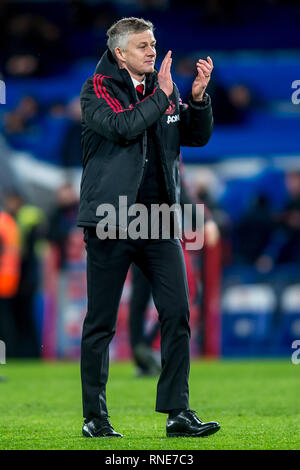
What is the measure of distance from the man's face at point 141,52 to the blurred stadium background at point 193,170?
3763 millimetres

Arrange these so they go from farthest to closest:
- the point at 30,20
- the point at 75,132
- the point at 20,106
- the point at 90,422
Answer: the point at 30,20 < the point at 20,106 < the point at 75,132 < the point at 90,422

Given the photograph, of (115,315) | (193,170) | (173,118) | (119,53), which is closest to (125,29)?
(119,53)

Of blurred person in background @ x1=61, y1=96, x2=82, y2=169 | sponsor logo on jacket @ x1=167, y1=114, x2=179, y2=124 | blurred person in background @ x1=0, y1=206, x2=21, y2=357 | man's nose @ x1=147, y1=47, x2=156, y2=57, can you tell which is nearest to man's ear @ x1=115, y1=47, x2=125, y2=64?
man's nose @ x1=147, y1=47, x2=156, y2=57

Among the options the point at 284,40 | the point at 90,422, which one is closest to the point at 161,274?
the point at 90,422

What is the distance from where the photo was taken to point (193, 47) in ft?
50.7

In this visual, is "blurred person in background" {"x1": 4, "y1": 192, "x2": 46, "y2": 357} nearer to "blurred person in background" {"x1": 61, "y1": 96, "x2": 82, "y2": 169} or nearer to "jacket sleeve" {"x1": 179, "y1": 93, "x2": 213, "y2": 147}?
"blurred person in background" {"x1": 61, "y1": 96, "x2": 82, "y2": 169}

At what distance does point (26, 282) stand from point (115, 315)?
630 centimetres

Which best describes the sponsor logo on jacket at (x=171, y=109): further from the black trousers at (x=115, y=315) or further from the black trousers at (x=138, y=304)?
the black trousers at (x=138, y=304)

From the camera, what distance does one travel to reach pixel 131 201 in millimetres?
4379

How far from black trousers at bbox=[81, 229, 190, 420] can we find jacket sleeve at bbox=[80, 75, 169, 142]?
485 millimetres

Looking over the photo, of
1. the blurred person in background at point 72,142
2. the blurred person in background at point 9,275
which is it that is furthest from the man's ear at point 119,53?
the blurred person in background at point 72,142
